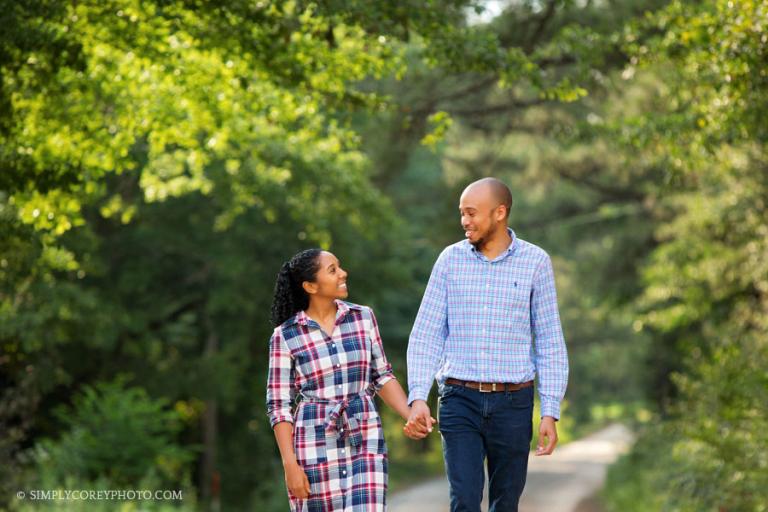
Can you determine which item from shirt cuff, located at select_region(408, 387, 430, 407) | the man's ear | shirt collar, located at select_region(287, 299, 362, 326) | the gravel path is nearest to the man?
shirt cuff, located at select_region(408, 387, 430, 407)

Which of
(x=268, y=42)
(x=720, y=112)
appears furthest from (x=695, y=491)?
(x=268, y=42)

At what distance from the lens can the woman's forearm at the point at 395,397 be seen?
588 cm

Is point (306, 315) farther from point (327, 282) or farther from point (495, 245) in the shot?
point (495, 245)

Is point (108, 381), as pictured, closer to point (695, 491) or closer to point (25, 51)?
point (695, 491)

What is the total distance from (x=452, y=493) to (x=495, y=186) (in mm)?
1491

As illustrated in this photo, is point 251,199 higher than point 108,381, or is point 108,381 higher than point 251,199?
point 251,199

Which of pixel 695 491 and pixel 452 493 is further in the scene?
pixel 695 491

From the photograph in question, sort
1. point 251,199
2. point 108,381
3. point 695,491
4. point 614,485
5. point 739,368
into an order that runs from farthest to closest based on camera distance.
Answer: point 614,485
point 108,381
point 251,199
point 739,368
point 695,491

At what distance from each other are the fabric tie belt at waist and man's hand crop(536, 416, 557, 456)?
842 mm

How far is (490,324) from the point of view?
6.05 m

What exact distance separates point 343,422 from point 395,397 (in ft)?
0.95

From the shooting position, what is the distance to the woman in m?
5.77

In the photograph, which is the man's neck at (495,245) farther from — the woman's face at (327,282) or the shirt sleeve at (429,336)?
the woman's face at (327,282)

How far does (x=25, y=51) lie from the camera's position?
930 centimetres
